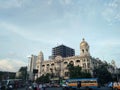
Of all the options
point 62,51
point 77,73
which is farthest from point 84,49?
point 62,51

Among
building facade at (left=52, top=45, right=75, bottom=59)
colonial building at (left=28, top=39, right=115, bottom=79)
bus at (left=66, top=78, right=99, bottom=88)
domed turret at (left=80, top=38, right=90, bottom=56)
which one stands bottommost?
bus at (left=66, top=78, right=99, bottom=88)

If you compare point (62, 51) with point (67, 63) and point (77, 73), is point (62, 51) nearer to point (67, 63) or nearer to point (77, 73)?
point (67, 63)

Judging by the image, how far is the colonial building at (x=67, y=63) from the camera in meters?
97.2

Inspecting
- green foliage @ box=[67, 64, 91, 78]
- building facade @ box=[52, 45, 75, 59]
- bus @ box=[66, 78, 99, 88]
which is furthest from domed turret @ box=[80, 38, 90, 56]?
building facade @ box=[52, 45, 75, 59]

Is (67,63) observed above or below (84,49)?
below

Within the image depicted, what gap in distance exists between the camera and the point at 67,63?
105500mm

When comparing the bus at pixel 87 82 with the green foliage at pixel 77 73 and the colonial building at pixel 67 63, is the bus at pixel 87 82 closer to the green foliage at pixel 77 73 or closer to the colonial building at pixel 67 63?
the green foliage at pixel 77 73

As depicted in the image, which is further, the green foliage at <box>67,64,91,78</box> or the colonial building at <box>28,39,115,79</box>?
the colonial building at <box>28,39,115,79</box>

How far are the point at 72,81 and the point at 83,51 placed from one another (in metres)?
54.5

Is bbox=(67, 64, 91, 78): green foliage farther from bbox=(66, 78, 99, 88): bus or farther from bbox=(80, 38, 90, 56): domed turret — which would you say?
bbox=(66, 78, 99, 88): bus

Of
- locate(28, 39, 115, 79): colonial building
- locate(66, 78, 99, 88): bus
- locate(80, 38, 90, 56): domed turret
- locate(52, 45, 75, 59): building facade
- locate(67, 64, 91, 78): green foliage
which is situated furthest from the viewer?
locate(52, 45, 75, 59): building facade

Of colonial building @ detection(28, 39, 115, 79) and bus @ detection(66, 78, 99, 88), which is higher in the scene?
colonial building @ detection(28, 39, 115, 79)

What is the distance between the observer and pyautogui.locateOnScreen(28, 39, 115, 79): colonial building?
319 feet

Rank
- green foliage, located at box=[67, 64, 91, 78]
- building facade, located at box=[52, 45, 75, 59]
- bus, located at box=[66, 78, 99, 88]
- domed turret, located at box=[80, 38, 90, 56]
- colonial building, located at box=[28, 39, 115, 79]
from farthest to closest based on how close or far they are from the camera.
Answer: building facade, located at box=[52, 45, 75, 59], domed turret, located at box=[80, 38, 90, 56], colonial building, located at box=[28, 39, 115, 79], green foliage, located at box=[67, 64, 91, 78], bus, located at box=[66, 78, 99, 88]
